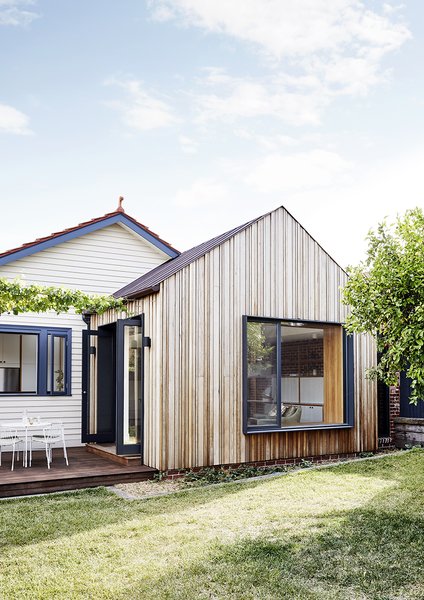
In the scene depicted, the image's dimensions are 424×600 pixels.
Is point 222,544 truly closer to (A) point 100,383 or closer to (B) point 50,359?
(A) point 100,383

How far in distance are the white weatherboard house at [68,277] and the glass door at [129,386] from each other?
2719mm

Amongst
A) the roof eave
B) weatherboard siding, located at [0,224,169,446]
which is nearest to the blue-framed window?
weatherboard siding, located at [0,224,169,446]

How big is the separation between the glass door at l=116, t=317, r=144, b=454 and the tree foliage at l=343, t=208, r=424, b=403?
3754mm

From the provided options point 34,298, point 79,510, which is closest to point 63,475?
point 79,510

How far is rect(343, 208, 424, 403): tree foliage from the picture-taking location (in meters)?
5.63

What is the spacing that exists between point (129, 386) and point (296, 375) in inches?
127

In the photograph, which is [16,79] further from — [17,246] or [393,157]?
[393,157]

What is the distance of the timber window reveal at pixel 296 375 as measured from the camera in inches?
358

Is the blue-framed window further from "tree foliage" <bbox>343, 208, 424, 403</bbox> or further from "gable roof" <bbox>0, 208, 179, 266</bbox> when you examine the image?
"tree foliage" <bbox>343, 208, 424, 403</bbox>

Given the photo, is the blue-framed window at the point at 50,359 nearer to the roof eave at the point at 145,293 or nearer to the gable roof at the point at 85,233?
the gable roof at the point at 85,233

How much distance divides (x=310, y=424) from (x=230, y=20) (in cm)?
734

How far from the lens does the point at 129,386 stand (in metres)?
8.87

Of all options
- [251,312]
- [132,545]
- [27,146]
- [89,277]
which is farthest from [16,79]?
[132,545]

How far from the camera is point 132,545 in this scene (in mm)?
4934
